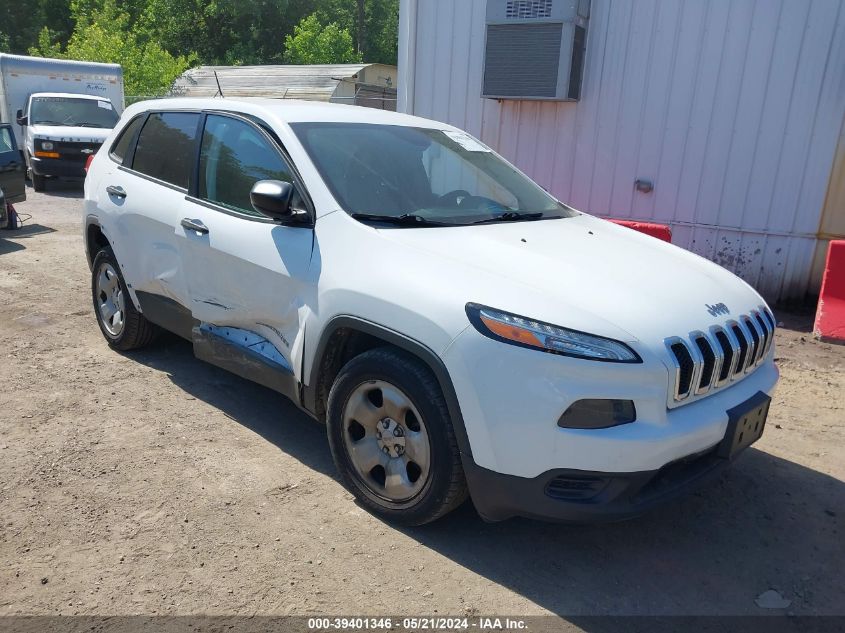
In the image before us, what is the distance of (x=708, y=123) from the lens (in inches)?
283

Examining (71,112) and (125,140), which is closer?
(125,140)

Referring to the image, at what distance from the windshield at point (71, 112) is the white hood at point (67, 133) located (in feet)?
1.28

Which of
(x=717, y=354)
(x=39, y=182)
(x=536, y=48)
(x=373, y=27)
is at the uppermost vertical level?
(x=373, y=27)

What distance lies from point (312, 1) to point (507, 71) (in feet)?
126

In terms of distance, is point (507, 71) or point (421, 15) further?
point (421, 15)

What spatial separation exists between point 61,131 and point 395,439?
14516 mm

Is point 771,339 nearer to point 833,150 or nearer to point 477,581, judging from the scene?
point 477,581

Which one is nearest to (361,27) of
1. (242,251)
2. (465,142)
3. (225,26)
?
(225,26)

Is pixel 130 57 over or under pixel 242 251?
over

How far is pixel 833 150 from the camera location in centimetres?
675

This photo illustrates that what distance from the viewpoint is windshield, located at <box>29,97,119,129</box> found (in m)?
15.1

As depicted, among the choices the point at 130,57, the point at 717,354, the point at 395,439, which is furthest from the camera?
the point at 130,57

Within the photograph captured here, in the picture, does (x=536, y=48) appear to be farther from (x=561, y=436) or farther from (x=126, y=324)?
(x=561, y=436)

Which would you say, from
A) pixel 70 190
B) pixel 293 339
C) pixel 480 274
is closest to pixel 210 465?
pixel 293 339
